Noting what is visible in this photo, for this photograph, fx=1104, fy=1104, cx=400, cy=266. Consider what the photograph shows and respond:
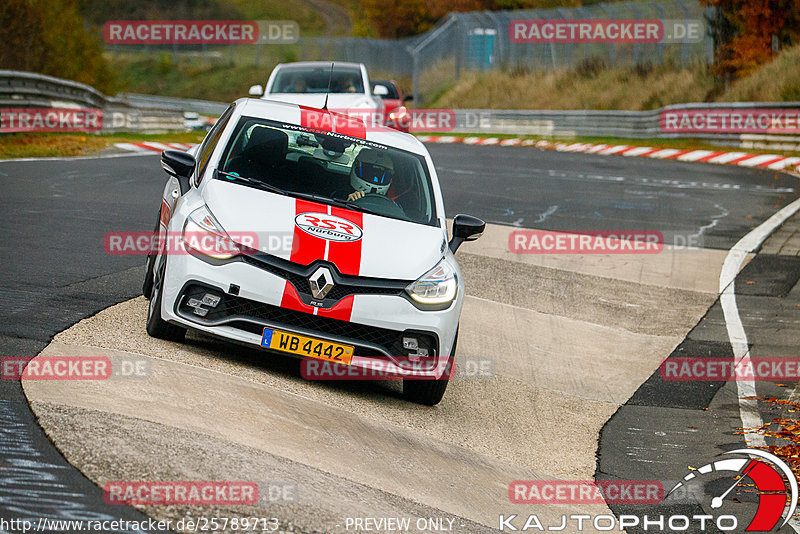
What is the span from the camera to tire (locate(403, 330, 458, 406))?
6965mm

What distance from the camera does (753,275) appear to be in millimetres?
12031

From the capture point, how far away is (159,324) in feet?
22.1

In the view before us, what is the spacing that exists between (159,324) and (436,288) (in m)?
1.71

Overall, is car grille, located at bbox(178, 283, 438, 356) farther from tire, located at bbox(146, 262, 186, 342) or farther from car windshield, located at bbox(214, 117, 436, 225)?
car windshield, located at bbox(214, 117, 436, 225)

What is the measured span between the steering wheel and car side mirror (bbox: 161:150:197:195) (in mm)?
1145

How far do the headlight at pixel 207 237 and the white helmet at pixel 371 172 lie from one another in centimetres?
128

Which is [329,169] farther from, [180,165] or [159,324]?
[159,324]

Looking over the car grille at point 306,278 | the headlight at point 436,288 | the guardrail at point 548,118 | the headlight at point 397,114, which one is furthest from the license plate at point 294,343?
the headlight at point 397,114

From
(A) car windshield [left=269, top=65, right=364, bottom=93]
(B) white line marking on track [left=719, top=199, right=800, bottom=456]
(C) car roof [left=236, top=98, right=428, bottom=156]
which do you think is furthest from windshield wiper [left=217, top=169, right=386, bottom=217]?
(A) car windshield [left=269, top=65, right=364, bottom=93]

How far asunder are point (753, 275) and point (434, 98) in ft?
136

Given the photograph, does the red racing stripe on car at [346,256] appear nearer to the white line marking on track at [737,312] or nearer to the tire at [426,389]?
the tire at [426,389]

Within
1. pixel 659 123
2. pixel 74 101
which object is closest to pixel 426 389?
pixel 74 101

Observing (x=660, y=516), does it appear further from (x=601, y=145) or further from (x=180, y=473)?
(x=601, y=145)

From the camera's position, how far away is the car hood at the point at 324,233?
6.58 m
